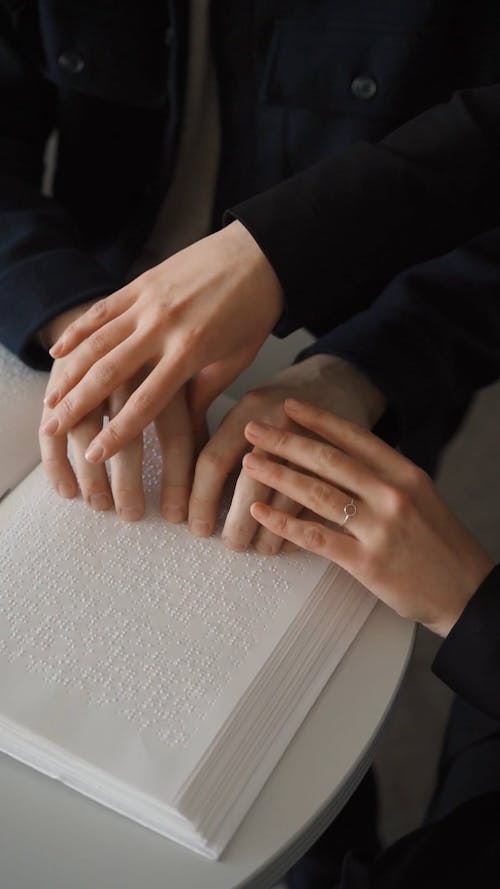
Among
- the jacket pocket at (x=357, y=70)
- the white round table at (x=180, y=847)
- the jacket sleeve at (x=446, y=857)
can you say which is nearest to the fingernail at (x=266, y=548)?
the white round table at (x=180, y=847)

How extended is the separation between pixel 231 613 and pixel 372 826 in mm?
486

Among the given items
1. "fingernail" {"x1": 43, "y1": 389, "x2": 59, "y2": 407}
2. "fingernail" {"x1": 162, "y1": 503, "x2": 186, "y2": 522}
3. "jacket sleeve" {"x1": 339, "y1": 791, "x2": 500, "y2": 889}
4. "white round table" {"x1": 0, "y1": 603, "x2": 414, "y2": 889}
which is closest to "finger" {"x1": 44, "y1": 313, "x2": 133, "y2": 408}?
"fingernail" {"x1": 43, "y1": 389, "x2": 59, "y2": 407}

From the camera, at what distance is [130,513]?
604 millimetres

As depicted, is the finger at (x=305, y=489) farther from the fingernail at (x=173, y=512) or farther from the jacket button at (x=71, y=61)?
the jacket button at (x=71, y=61)

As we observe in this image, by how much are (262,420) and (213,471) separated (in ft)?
0.17

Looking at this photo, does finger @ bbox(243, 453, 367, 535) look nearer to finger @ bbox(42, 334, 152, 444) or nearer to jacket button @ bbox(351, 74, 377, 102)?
finger @ bbox(42, 334, 152, 444)

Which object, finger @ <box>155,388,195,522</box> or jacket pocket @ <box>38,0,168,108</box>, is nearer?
finger @ <box>155,388,195,522</box>

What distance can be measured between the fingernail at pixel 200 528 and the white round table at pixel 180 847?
0.13m

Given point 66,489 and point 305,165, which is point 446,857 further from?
point 305,165

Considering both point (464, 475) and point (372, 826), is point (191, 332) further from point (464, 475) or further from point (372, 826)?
point (464, 475)

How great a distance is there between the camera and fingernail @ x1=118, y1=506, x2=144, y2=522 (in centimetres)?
60

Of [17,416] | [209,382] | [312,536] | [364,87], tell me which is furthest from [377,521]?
[364,87]

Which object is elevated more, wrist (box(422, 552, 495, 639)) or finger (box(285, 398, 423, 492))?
finger (box(285, 398, 423, 492))

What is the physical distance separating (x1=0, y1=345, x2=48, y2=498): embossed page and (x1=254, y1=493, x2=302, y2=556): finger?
17 cm
